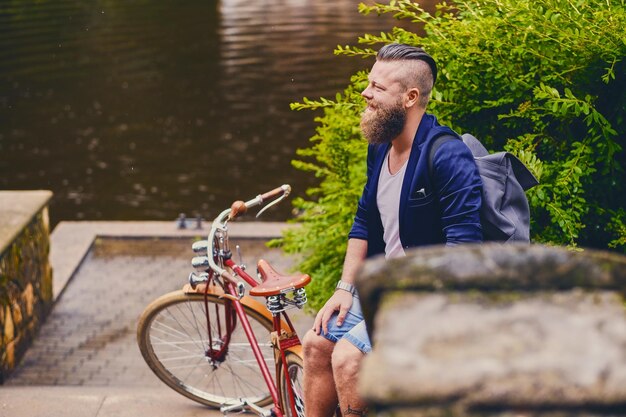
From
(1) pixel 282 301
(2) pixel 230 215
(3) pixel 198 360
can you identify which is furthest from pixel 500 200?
(3) pixel 198 360

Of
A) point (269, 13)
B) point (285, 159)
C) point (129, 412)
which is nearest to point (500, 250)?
point (129, 412)

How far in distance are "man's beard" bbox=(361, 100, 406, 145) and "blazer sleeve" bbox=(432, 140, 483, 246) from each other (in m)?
0.20

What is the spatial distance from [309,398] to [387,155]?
93 cm

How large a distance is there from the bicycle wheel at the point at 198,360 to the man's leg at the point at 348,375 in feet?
3.40

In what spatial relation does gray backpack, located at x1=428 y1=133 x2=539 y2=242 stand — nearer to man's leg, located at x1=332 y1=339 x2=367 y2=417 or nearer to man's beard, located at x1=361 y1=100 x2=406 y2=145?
man's beard, located at x1=361 y1=100 x2=406 y2=145

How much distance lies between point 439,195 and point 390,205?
0.24m

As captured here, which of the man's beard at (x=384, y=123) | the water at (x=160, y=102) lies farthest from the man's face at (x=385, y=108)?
the water at (x=160, y=102)

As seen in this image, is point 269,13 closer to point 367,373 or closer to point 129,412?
point 129,412

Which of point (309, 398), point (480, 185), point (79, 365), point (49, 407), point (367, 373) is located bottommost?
point (79, 365)

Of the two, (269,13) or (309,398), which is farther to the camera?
(269,13)

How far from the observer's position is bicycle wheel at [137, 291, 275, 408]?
443 cm

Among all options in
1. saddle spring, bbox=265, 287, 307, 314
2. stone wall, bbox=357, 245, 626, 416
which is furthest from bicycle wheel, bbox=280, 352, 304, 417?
stone wall, bbox=357, 245, 626, 416

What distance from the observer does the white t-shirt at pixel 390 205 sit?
3.22 m

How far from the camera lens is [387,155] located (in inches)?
132
